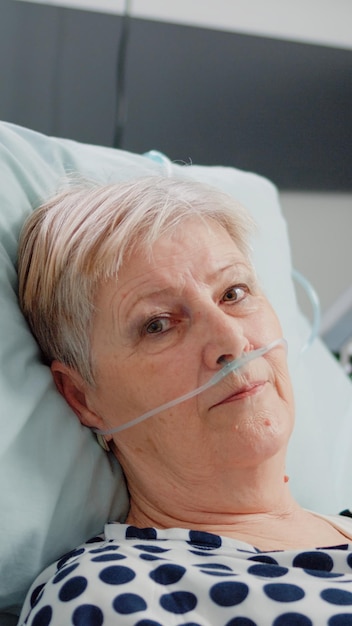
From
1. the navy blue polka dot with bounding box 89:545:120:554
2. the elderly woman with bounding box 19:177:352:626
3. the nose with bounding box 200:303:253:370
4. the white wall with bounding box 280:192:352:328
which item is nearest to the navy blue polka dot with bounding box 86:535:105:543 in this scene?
the elderly woman with bounding box 19:177:352:626

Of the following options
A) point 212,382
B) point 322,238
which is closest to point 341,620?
point 212,382

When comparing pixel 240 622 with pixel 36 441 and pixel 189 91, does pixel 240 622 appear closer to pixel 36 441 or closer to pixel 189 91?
pixel 36 441

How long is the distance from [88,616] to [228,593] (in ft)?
0.57

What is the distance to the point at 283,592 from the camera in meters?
1.04

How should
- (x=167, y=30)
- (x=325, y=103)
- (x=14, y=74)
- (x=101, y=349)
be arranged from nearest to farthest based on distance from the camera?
(x=101, y=349) → (x=14, y=74) → (x=167, y=30) → (x=325, y=103)

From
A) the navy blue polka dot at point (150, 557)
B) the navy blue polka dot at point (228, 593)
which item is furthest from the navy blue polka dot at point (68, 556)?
the navy blue polka dot at point (228, 593)

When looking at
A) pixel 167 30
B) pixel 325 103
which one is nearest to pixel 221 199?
pixel 167 30

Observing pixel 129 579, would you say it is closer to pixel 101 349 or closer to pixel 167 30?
pixel 101 349

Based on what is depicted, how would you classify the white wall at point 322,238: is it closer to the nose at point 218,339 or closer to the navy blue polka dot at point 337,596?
the nose at point 218,339

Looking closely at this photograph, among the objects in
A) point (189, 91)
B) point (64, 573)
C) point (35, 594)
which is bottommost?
point (35, 594)

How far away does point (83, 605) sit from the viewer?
1.01 metres

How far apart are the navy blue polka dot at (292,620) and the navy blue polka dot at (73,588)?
0.78 feet

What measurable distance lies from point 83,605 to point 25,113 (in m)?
1.50

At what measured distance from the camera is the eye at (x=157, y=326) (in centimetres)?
124
